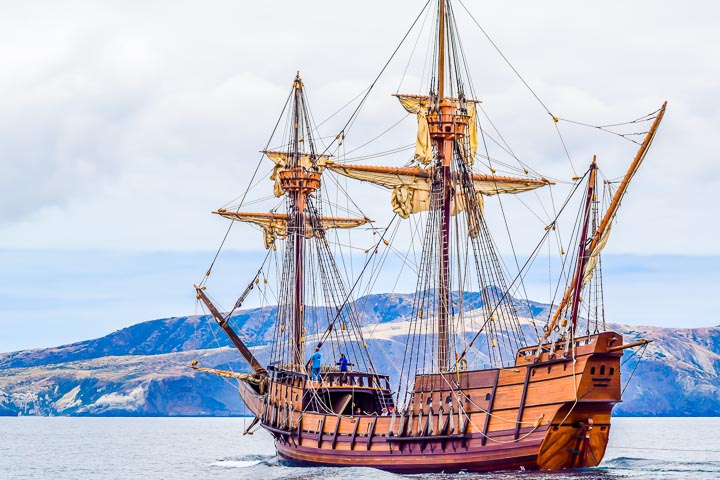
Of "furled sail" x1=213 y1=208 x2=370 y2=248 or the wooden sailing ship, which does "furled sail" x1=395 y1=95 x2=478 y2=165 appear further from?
"furled sail" x1=213 y1=208 x2=370 y2=248

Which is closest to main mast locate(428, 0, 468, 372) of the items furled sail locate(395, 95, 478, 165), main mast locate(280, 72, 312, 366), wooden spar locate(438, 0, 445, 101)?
wooden spar locate(438, 0, 445, 101)

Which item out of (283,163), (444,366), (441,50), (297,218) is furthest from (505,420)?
(283,163)

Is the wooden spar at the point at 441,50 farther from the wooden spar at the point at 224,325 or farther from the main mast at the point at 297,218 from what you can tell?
the wooden spar at the point at 224,325

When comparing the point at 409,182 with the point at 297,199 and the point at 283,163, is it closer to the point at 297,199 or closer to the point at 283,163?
the point at 297,199

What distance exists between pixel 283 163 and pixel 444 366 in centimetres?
3243

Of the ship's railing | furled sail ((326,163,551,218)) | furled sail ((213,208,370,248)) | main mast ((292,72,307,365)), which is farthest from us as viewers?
furled sail ((213,208,370,248))

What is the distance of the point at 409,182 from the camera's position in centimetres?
6812

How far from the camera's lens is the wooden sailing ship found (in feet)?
171

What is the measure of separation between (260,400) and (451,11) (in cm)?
2869

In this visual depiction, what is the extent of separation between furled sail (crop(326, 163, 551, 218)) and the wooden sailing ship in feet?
0.28

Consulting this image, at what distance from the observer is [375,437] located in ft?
195

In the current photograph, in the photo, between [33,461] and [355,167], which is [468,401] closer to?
[355,167]

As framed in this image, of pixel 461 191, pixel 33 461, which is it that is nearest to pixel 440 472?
pixel 461 191

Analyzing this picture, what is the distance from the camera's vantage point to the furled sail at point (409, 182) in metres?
67.8
